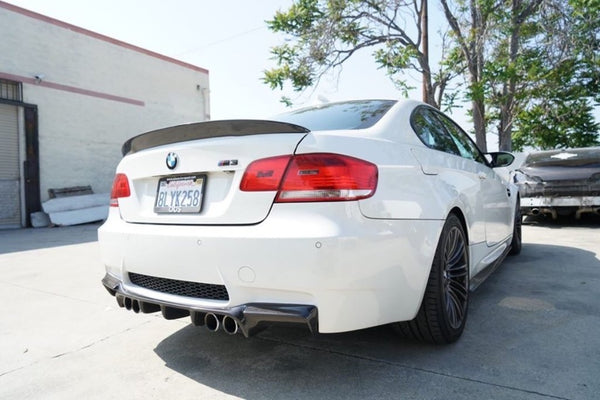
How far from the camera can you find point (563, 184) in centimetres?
742

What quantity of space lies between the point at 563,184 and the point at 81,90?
13.9 metres

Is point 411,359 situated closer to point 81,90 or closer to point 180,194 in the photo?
point 180,194

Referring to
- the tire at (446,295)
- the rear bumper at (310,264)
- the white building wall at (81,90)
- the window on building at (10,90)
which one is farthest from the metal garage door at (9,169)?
the tire at (446,295)

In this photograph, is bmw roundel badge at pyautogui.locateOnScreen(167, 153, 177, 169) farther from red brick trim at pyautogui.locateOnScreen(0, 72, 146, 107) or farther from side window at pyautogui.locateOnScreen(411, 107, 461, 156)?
red brick trim at pyautogui.locateOnScreen(0, 72, 146, 107)

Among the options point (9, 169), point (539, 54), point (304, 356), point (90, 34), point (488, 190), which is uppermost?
point (90, 34)

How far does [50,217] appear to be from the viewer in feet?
40.7

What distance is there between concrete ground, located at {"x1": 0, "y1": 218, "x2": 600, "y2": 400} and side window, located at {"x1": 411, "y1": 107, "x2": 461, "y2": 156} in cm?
116

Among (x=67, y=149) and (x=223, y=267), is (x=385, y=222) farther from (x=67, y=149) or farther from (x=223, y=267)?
(x=67, y=149)

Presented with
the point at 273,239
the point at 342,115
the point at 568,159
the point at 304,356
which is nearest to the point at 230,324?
the point at 273,239

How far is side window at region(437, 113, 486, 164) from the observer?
3.32 m

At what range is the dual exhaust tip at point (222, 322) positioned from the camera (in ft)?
6.30

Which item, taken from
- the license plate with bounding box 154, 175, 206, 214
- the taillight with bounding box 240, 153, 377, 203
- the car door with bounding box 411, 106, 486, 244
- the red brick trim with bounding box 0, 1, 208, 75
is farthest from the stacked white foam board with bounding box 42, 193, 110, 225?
the taillight with bounding box 240, 153, 377, 203

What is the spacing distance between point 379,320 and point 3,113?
13734 mm

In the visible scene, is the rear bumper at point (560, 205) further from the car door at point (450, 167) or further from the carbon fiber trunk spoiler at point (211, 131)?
the carbon fiber trunk spoiler at point (211, 131)
